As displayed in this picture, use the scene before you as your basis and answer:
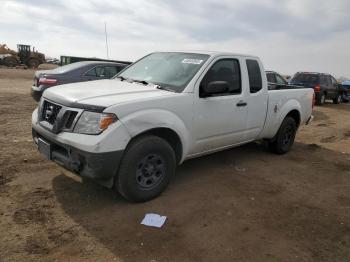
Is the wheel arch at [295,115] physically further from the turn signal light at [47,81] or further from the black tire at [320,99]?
the black tire at [320,99]

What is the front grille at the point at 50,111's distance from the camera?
4.47m

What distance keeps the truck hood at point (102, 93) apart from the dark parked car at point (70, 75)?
5.84m

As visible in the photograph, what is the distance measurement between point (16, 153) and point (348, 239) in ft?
16.4

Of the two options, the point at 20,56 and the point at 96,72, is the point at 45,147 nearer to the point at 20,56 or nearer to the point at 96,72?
the point at 96,72

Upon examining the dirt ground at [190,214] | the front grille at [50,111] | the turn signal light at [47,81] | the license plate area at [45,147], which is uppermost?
the front grille at [50,111]

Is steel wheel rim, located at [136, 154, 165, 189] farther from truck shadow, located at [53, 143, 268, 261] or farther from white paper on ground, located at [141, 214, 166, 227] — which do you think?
white paper on ground, located at [141, 214, 166, 227]

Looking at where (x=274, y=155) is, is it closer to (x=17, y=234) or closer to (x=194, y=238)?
(x=194, y=238)

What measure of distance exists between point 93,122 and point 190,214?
153cm

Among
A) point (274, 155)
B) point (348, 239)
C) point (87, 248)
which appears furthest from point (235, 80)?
point (87, 248)

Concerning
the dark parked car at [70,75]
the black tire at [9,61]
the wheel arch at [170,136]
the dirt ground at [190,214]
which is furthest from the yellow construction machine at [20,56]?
the wheel arch at [170,136]

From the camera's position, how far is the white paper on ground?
13.4 ft

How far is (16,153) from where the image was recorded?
6.20 metres

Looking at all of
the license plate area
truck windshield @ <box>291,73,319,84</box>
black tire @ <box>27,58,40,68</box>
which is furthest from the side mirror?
black tire @ <box>27,58,40,68</box>

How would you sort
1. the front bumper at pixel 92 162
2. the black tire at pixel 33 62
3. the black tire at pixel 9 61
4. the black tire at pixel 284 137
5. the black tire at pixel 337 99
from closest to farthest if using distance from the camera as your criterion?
the front bumper at pixel 92 162 → the black tire at pixel 284 137 → the black tire at pixel 337 99 → the black tire at pixel 9 61 → the black tire at pixel 33 62
